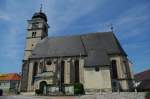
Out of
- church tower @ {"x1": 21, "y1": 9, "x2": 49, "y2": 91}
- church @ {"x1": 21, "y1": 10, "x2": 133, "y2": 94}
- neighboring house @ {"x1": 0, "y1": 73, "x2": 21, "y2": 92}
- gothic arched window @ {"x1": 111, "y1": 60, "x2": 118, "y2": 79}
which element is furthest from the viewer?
neighboring house @ {"x1": 0, "y1": 73, "x2": 21, "y2": 92}

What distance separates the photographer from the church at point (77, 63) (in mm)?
29734

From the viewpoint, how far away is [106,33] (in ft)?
121

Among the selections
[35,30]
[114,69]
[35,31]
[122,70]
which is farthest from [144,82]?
[35,30]

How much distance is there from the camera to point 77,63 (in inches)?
1318

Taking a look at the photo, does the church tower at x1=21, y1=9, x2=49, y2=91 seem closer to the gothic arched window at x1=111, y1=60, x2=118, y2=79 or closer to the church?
the church

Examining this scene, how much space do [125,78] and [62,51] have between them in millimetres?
13980

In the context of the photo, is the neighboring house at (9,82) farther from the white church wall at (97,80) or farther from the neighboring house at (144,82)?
the neighboring house at (144,82)

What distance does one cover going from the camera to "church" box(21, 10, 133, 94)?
97.6 feet

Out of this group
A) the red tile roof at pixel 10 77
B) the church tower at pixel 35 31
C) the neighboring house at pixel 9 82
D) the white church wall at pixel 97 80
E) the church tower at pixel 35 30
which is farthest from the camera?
the red tile roof at pixel 10 77

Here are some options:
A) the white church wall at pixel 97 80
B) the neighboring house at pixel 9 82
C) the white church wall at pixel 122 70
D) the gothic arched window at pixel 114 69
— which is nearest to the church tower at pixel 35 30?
the white church wall at pixel 97 80

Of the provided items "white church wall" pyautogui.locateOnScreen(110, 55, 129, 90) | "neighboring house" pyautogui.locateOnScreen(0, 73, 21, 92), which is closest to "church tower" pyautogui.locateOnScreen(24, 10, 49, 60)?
"white church wall" pyautogui.locateOnScreen(110, 55, 129, 90)

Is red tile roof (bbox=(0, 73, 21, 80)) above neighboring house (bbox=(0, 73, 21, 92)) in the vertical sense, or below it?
above

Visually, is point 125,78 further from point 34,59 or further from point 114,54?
point 34,59

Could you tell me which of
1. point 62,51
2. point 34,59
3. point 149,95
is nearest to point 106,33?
point 62,51
